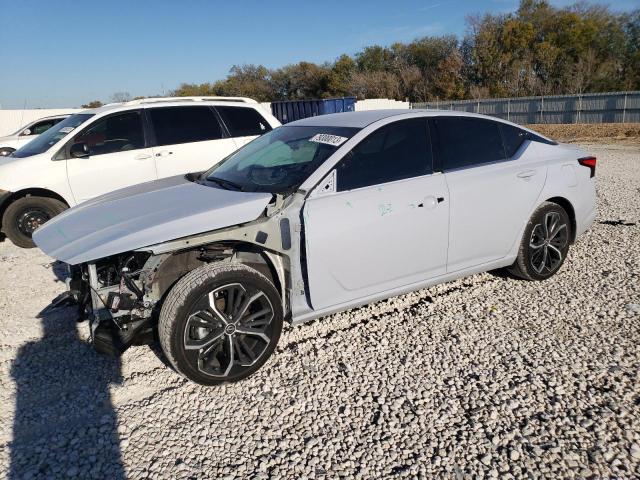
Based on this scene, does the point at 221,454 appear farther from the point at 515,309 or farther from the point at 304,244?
the point at 515,309

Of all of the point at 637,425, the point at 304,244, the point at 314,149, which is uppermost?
the point at 314,149

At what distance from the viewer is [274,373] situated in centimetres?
336

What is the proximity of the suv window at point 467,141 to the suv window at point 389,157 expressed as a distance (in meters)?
0.18

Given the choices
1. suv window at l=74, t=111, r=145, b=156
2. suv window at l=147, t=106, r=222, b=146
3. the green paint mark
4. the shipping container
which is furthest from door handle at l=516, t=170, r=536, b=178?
the shipping container

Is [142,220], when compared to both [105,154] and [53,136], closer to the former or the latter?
[105,154]

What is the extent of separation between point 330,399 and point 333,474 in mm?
637

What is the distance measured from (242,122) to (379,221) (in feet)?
15.6

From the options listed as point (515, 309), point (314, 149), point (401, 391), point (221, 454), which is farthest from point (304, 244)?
point (515, 309)

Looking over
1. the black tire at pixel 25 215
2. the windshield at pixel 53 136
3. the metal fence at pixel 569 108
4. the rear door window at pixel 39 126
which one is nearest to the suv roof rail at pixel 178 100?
the windshield at pixel 53 136

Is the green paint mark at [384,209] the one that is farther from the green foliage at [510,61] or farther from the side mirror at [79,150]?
the green foliage at [510,61]

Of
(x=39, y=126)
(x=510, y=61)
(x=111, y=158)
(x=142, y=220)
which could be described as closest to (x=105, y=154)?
(x=111, y=158)

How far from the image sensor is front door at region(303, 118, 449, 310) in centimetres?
334

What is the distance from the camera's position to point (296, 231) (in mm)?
3273

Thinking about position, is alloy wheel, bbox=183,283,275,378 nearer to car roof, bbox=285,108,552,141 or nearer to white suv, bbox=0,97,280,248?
car roof, bbox=285,108,552,141
